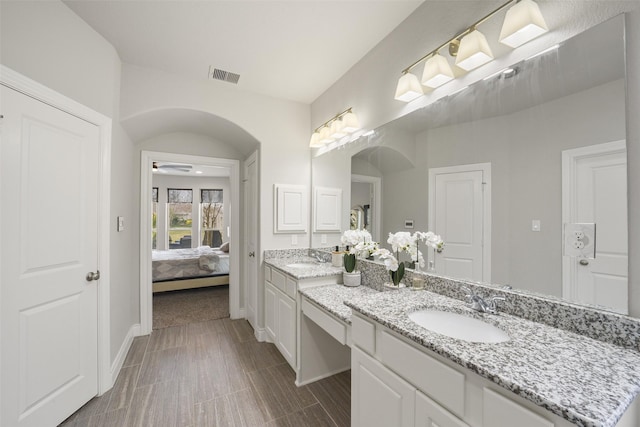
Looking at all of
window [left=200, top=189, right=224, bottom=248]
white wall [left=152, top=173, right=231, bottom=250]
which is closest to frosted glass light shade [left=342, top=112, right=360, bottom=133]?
white wall [left=152, top=173, right=231, bottom=250]

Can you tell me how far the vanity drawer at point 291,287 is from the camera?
84.0 inches

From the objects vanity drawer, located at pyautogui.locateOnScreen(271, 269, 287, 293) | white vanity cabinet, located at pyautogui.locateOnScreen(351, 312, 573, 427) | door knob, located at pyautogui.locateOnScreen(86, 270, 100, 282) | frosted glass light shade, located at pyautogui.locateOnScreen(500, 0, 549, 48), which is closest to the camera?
white vanity cabinet, located at pyautogui.locateOnScreen(351, 312, 573, 427)

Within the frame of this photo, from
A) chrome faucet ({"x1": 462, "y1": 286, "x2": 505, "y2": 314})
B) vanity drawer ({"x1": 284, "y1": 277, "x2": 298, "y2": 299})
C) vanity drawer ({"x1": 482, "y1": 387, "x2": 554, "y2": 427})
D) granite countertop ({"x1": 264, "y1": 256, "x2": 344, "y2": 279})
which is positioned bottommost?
vanity drawer ({"x1": 284, "y1": 277, "x2": 298, "y2": 299})

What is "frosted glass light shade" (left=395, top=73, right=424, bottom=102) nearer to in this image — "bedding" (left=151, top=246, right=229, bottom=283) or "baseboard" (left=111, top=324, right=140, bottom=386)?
"baseboard" (left=111, top=324, right=140, bottom=386)

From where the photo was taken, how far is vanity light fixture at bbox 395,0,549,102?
1092 millimetres

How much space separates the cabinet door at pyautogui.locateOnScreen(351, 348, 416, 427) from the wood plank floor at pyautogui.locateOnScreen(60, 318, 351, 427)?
0.57 m

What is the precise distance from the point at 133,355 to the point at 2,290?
5.03 ft

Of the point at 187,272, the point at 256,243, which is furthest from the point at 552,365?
the point at 187,272

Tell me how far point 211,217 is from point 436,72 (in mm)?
7202

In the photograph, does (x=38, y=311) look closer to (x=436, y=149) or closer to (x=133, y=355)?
(x=133, y=355)

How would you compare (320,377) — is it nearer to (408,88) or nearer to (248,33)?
(408,88)

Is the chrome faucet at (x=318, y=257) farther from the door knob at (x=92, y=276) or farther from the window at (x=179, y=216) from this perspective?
the window at (x=179, y=216)

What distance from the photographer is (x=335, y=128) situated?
2525mm

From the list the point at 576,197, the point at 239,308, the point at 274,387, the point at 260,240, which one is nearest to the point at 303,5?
the point at 576,197
